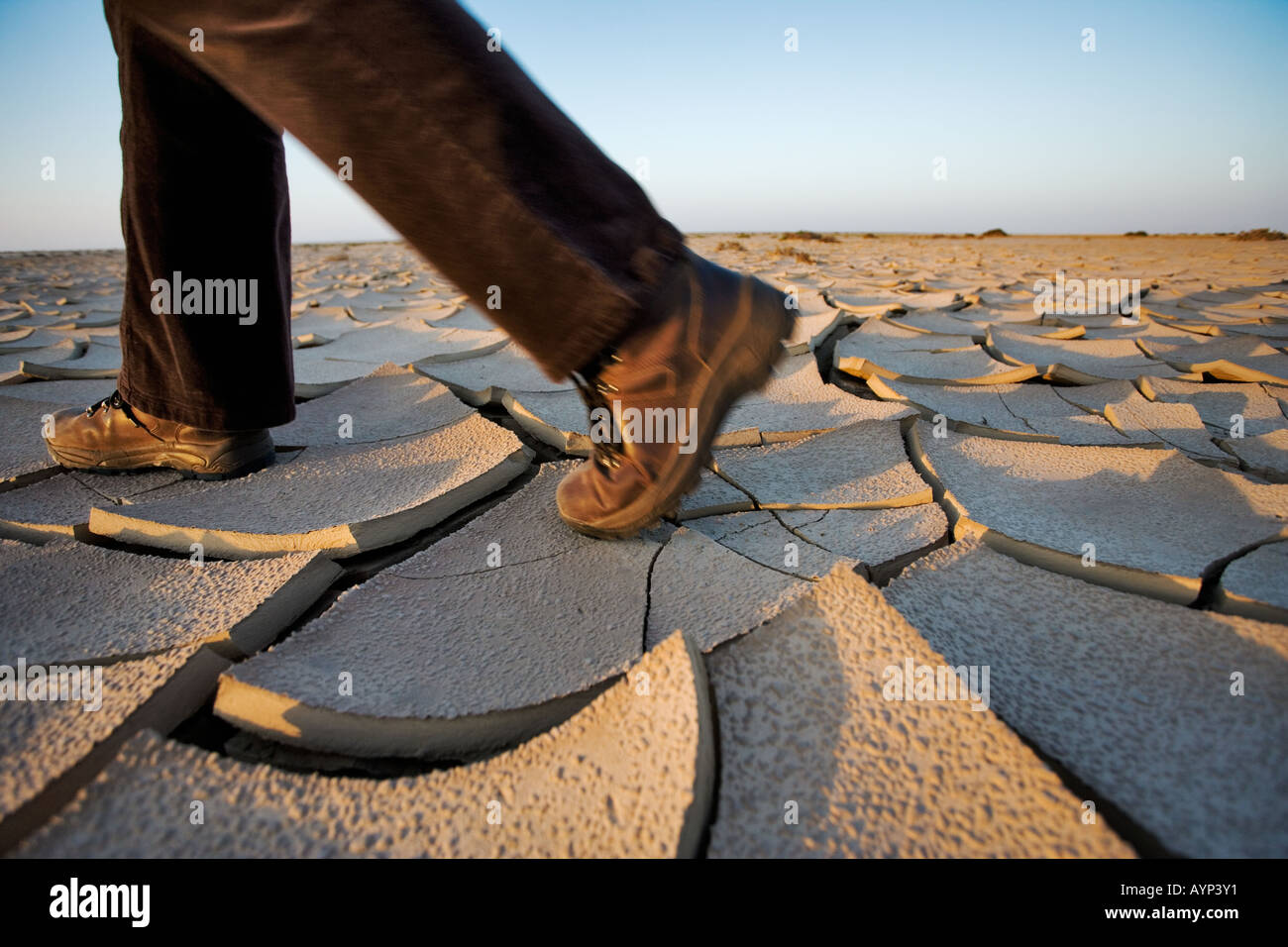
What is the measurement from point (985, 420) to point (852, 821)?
4.00ft

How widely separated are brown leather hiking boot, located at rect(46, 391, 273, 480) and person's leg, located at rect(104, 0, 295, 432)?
1.4 inches

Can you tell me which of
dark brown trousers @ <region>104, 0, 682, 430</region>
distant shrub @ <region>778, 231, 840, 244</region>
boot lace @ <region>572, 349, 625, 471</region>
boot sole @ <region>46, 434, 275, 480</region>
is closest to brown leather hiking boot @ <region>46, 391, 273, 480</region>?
boot sole @ <region>46, 434, 275, 480</region>

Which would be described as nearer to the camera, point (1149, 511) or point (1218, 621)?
point (1218, 621)

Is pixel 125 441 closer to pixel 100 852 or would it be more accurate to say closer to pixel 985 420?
pixel 100 852

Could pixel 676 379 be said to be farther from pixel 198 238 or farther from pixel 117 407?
pixel 117 407

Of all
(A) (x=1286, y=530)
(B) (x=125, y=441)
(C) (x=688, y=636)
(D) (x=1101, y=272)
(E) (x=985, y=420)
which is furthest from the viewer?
(D) (x=1101, y=272)

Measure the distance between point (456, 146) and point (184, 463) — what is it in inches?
34.1

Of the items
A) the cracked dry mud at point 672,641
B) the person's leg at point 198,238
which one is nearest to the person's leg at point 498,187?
the cracked dry mud at point 672,641

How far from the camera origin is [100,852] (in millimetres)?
468

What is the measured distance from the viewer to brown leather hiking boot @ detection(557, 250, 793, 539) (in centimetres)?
71

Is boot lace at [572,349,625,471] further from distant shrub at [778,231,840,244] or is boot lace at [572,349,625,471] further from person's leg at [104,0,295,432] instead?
distant shrub at [778,231,840,244]

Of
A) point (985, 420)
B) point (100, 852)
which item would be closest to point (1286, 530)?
point (985, 420)

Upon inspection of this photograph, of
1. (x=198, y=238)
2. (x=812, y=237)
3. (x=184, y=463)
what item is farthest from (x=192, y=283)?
(x=812, y=237)

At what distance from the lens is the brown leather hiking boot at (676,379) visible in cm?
71
